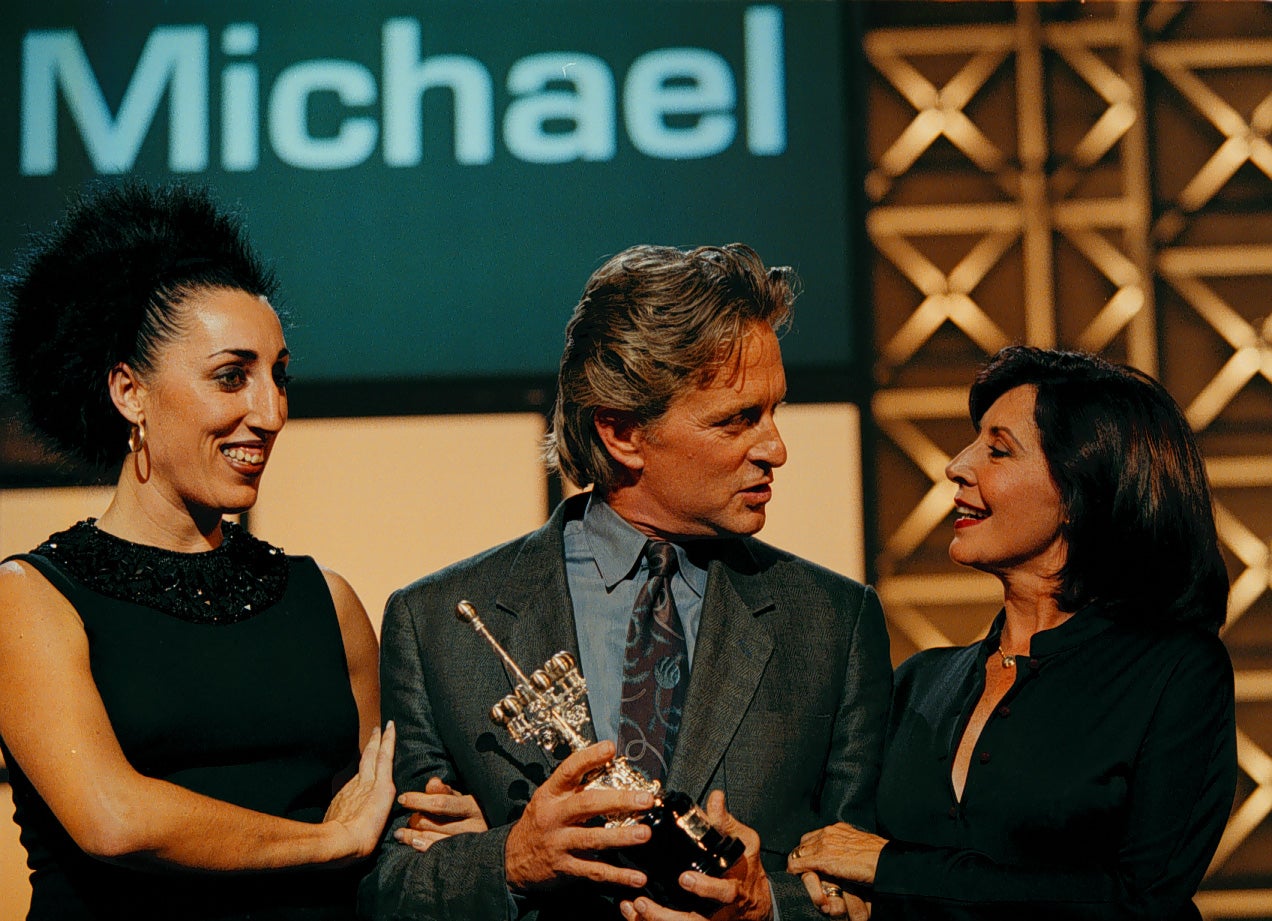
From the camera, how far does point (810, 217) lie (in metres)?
4.10

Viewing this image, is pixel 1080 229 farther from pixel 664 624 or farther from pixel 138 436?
pixel 138 436

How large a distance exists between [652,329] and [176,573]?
0.88 m

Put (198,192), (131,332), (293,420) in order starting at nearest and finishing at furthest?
(131,332)
(198,192)
(293,420)

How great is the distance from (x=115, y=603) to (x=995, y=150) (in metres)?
3.02

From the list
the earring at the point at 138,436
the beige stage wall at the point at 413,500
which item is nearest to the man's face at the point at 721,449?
the earring at the point at 138,436

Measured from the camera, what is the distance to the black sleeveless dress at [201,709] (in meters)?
2.11

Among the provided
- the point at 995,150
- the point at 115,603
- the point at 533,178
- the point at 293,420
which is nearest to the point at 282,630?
the point at 115,603

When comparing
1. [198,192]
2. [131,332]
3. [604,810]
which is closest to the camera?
[604,810]

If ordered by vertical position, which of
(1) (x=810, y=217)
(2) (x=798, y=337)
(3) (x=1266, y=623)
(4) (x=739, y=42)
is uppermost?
(4) (x=739, y=42)

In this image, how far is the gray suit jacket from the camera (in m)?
2.12

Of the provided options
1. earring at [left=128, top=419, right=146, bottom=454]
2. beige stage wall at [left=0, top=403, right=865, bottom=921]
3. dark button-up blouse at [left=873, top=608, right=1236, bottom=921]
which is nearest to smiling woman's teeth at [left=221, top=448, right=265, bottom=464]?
earring at [left=128, top=419, right=146, bottom=454]

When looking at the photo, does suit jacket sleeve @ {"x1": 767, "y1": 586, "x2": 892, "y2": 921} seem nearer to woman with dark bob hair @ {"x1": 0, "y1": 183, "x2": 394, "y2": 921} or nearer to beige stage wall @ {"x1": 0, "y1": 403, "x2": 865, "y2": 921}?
woman with dark bob hair @ {"x1": 0, "y1": 183, "x2": 394, "y2": 921}

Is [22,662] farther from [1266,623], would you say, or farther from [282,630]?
[1266,623]

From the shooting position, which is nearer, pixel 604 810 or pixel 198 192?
pixel 604 810
